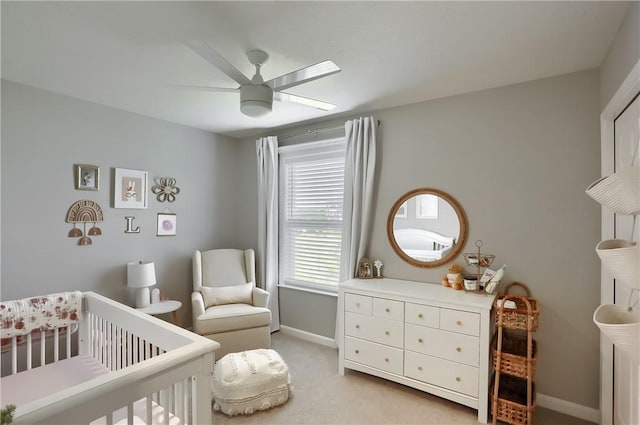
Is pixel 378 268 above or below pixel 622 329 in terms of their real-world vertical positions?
below

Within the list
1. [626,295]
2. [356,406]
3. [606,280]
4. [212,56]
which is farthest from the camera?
[356,406]

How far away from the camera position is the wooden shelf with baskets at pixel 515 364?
6.54ft

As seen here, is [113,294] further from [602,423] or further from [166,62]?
[602,423]

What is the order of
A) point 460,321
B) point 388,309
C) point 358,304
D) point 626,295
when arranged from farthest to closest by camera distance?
1. point 358,304
2. point 388,309
3. point 460,321
4. point 626,295

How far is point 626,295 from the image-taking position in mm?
1734

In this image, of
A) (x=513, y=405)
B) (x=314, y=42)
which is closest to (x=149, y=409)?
(x=314, y=42)

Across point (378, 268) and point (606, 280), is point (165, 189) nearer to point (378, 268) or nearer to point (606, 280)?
point (378, 268)

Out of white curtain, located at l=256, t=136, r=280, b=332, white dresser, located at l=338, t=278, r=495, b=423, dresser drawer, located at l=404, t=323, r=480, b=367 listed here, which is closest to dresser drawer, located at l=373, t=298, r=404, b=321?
white dresser, located at l=338, t=278, r=495, b=423

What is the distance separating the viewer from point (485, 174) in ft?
8.27

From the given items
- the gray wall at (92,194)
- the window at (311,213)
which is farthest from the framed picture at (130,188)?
the window at (311,213)

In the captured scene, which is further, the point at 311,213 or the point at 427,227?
the point at 311,213

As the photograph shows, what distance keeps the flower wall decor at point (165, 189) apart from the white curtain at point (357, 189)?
194 centimetres

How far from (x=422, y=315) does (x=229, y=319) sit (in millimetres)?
1733

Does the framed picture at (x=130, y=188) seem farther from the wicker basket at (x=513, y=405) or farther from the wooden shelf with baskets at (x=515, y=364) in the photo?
the wicker basket at (x=513, y=405)
